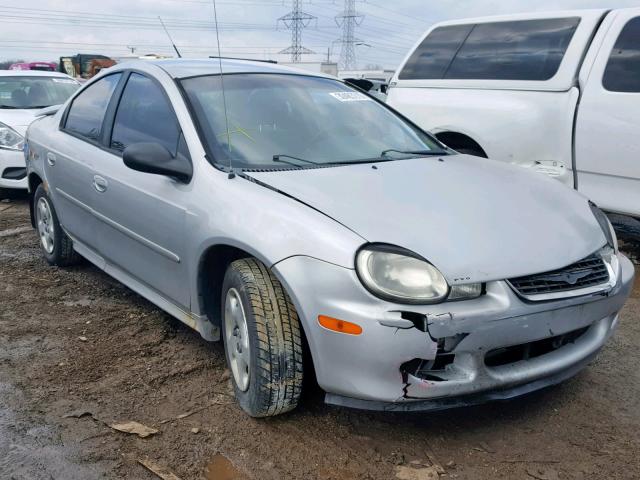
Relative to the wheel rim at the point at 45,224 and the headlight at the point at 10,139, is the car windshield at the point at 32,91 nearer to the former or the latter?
the headlight at the point at 10,139

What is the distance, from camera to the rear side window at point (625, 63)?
493 centimetres

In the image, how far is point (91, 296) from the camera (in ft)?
14.4

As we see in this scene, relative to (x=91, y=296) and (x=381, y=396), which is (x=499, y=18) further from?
(x=381, y=396)

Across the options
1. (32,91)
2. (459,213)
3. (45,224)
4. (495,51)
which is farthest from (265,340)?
(32,91)

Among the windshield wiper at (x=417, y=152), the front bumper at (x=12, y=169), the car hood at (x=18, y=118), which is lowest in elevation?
the front bumper at (x=12, y=169)

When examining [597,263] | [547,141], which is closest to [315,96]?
[597,263]

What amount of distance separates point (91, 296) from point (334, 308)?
2.62m

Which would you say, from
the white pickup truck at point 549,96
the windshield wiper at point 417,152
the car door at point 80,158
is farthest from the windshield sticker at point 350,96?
Answer: the white pickup truck at point 549,96

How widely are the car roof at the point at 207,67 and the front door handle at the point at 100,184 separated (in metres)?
0.72

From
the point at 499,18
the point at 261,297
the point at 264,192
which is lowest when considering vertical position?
the point at 261,297

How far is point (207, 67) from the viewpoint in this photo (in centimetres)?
374

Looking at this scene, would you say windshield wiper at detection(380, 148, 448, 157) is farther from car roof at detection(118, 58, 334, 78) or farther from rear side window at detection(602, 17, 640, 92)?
rear side window at detection(602, 17, 640, 92)

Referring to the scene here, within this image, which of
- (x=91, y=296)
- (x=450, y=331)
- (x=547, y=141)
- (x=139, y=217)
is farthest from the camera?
(x=547, y=141)

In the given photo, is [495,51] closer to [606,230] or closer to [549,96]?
[549,96]
